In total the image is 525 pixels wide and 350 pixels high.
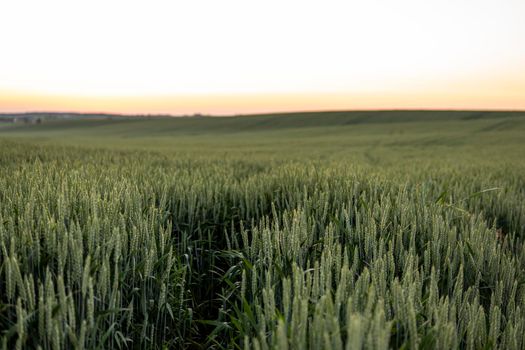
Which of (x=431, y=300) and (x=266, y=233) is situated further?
(x=266, y=233)

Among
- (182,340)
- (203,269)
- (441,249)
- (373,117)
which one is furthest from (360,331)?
(373,117)

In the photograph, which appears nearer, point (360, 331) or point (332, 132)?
point (360, 331)

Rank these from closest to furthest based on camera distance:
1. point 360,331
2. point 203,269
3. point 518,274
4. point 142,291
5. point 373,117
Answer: point 360,331
point 142,291
point 518,274
point 203,269
point 373,117

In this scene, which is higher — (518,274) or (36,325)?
(36,325)

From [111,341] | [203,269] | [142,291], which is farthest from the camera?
[203,269]

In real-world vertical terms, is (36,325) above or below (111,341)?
above

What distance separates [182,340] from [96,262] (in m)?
0.61

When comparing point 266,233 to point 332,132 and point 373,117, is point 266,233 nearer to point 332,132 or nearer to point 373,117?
point 332,132

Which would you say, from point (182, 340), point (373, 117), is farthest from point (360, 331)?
point (373, 117)

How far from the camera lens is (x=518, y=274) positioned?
211 centimetres

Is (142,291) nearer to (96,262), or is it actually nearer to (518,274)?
(96,262)

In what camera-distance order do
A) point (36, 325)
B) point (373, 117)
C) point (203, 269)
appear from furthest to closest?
point (373, 117), point (203, 269), point (36, 325)

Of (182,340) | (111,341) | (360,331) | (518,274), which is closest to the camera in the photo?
(360,331)

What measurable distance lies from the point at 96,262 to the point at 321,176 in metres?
2.62
